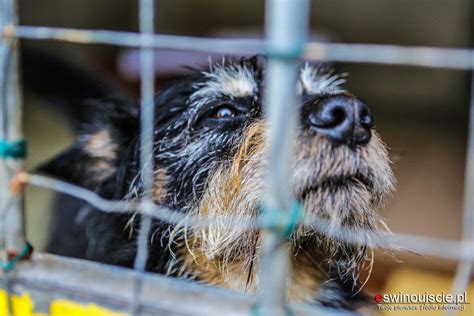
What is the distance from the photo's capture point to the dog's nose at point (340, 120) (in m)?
1.38

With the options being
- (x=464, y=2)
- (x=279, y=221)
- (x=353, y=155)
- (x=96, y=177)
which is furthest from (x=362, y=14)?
(x=279, y=221)

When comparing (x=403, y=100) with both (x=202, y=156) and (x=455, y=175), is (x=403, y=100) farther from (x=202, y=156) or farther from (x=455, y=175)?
(x=202, y=156)

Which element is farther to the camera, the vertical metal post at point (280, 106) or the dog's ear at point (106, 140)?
the dog's ear at point (106, 140)

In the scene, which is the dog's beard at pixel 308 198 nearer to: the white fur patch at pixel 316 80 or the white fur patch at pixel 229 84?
the white fur patch at pixel 229 84

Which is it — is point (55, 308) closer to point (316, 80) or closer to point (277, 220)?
point (277, 220)

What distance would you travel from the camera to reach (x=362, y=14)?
23.4 ft

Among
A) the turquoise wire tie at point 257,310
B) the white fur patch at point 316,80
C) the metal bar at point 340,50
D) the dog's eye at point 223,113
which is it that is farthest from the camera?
the white fur patch at point 316,80

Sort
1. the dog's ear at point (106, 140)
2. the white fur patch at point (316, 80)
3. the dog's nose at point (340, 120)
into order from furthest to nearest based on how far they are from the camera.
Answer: the dog's ear at point (106, 140) → the white fur patch at point (316, 80) → the dog's nose at point (340, 120)

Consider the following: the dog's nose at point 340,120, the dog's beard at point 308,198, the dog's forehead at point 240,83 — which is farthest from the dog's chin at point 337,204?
the dog's forehead at point 240,83

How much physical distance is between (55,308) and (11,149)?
349 mm

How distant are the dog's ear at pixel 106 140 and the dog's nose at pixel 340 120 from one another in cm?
86

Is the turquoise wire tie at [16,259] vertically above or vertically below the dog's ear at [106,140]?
below

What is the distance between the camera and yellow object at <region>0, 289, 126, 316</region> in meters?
1.09

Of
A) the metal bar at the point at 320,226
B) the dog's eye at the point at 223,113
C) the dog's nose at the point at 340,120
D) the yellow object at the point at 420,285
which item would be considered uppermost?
the dog's eye at the point at 223,113
